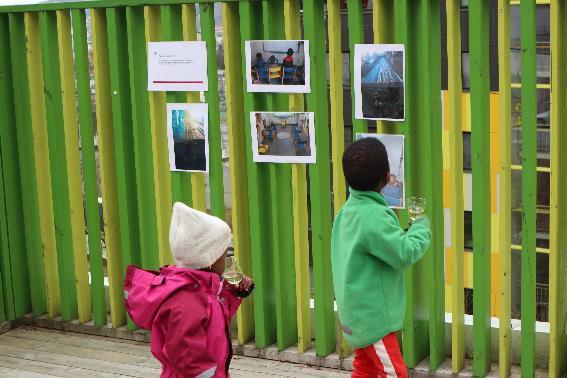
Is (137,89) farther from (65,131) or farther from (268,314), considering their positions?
(268,314)

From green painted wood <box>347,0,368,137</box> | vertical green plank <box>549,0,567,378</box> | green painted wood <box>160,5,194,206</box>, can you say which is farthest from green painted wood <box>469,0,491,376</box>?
green painted wood <box>160,5,194,206</box>

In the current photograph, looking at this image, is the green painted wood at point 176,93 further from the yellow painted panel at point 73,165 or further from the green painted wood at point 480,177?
the green painted wood at point 480,177

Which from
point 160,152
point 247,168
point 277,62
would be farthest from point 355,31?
point 160,152

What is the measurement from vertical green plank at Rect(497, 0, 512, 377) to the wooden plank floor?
691mm

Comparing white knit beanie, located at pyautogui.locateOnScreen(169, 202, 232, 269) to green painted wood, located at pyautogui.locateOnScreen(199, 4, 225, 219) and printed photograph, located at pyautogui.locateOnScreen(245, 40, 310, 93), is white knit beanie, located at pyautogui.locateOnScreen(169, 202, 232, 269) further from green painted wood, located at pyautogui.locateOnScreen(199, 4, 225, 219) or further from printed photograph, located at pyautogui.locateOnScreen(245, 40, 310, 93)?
green painted wood, located at pyautogui.locateOnScreen(199, 4, 225, 219)

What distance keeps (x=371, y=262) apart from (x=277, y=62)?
1269 millimetres

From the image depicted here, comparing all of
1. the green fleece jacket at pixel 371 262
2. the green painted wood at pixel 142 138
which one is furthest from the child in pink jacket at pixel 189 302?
the green painted wood at pixel 142 138

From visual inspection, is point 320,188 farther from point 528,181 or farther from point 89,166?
Answer: point 89,166

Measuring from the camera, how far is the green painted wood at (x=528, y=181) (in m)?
3.46

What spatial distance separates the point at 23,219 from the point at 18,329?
1.83 ft

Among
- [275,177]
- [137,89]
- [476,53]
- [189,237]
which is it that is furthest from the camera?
[137,89]

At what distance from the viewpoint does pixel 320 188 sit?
158 inches

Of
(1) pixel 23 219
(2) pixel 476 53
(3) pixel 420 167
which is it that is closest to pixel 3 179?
(1) pixel 23 219

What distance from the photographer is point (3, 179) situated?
4.77m
